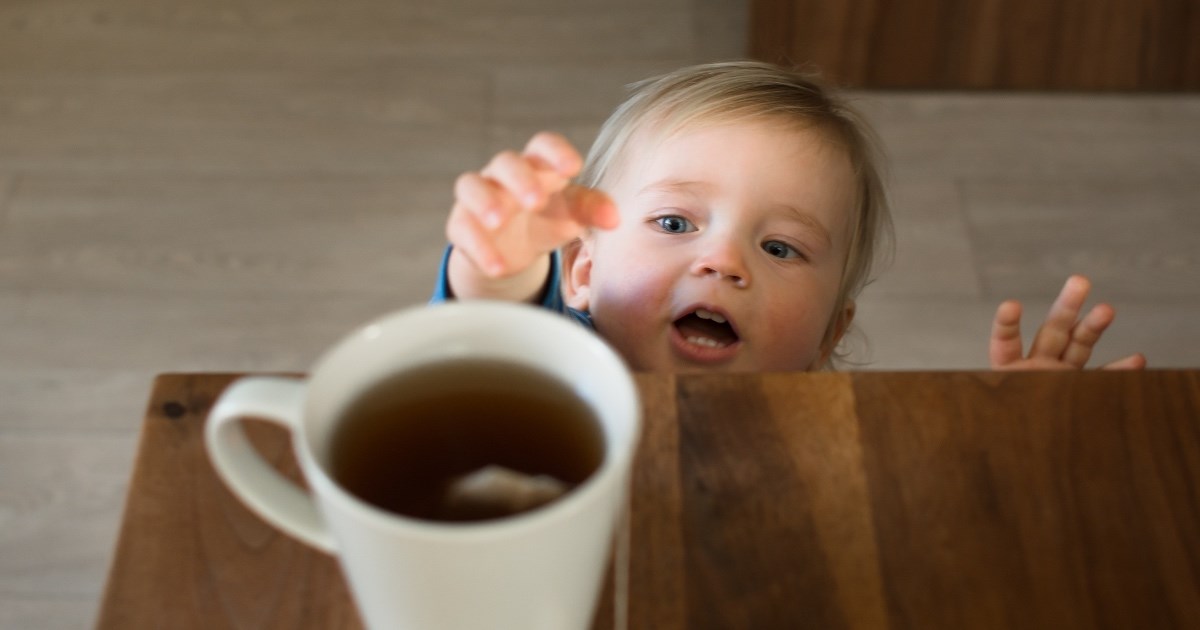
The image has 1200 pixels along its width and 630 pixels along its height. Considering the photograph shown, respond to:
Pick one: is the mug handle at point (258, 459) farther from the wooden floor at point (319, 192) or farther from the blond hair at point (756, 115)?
the wooden floor at point (319, 192)

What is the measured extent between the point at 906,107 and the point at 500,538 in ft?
5.42

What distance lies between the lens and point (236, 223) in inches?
66.2

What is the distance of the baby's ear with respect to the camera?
0.99 m

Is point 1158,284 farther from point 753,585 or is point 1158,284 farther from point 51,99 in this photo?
point 51,99

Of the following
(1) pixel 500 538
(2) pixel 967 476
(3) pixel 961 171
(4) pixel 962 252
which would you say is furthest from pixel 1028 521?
(3) pixel 961 171

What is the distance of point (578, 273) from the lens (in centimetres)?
100

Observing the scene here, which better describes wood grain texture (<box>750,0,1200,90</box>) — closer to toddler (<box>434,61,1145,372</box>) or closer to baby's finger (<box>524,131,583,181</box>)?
toddler (<box>434,61,1145,372</box>)

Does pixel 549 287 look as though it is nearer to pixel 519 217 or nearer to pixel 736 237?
pixel 519 217

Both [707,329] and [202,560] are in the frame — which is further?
[707,329]

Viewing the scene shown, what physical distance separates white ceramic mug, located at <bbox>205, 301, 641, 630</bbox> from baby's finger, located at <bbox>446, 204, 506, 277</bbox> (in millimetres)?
142

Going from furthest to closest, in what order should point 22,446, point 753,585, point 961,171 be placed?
1. point 961,171
2. point 22,446
3. point 753,585

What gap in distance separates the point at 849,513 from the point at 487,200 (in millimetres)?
214

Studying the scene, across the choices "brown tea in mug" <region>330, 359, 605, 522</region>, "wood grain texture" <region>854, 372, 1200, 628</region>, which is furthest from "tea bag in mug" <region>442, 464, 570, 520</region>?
"wood grain texture" <region>854, 372, 1200, 628</region>

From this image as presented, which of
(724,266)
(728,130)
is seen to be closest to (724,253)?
(724,266)
